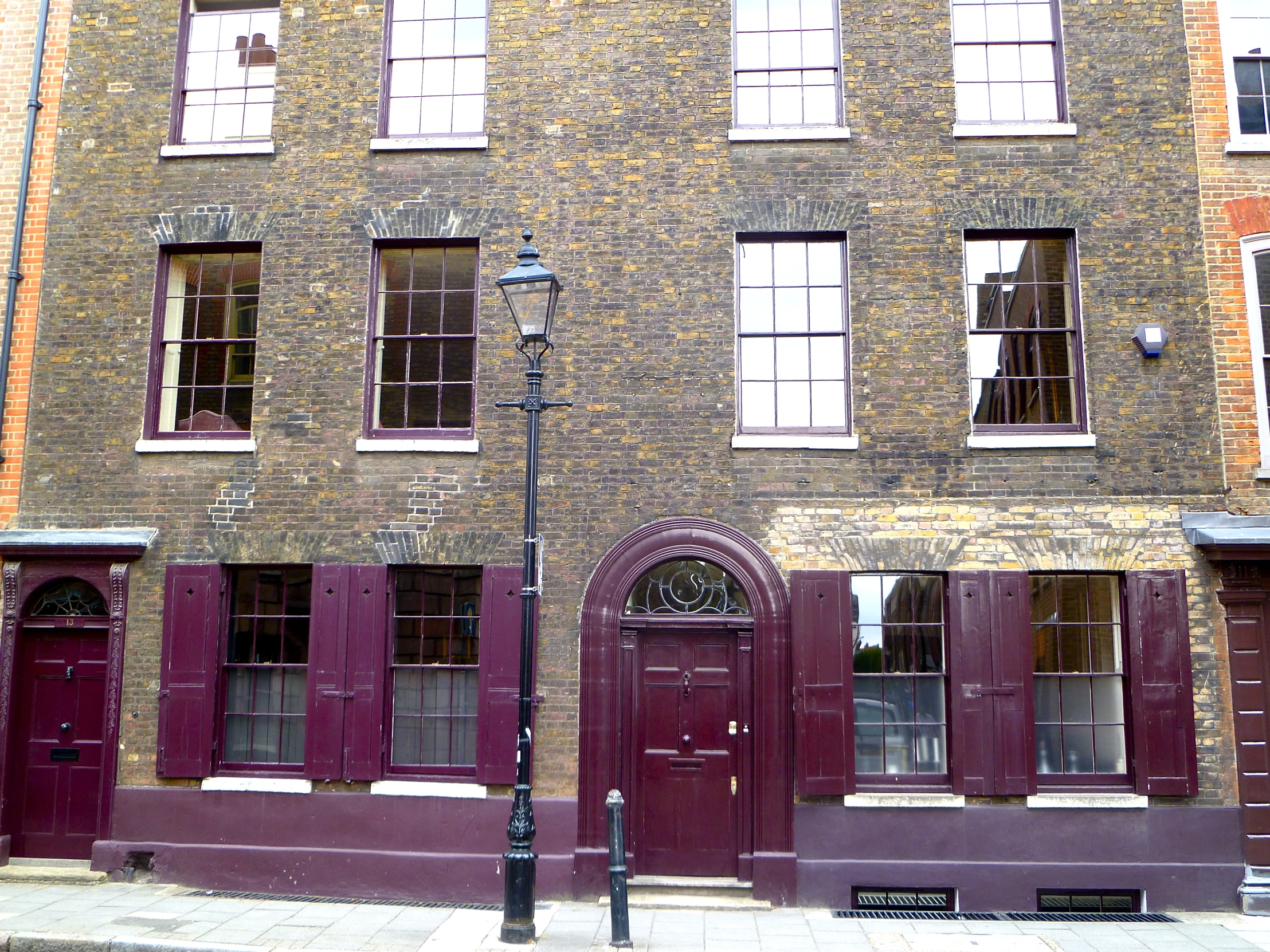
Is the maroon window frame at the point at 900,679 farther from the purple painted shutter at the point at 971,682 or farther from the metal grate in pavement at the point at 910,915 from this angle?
the metal grate in pavement at the point at 910,915

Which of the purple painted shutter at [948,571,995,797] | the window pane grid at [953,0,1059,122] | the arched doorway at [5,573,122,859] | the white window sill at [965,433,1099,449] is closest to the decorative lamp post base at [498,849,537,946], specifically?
the purple painted shutter at [948,571,995,797]

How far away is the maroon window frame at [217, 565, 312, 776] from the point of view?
31.9 ft

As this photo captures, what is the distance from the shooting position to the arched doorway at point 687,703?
357 inches

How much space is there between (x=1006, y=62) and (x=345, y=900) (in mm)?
10839

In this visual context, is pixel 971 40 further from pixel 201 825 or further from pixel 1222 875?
pixel 201 825

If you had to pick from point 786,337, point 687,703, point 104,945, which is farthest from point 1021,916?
point 104,945

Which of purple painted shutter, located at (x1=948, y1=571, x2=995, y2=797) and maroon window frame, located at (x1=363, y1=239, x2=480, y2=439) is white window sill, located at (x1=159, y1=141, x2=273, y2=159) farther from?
purple painted shutter, located at (x1=948, y1=571, x2=995, y2=797)

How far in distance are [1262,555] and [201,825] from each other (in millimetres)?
10514

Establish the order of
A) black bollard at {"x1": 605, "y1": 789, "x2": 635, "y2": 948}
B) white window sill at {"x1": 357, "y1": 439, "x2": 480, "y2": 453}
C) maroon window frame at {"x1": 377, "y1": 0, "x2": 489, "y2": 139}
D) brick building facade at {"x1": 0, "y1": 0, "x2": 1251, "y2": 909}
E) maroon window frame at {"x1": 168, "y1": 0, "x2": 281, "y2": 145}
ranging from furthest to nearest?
maroon window frame at {"x1": 168, "y1": 0, "x2": 281, "y2": 145}, maroon window frame at {"x1": 377, "y1": 0, "x2": 489, "y2": 139}, white window sill at {"x1": 357, "y1": 439, "x2": 480, "y2": 453}, brick building facade at {"x1": 0, "y1": 0, "x2": 1251, "y2": 909}, black bollard at {"x1": 605, "y1": 789, "x2": 635, "y2": 948}

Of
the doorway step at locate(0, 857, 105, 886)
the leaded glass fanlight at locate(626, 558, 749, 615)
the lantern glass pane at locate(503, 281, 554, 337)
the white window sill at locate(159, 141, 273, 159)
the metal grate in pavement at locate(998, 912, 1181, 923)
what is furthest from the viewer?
the white window sill at locate(159, 141, 273, 159)

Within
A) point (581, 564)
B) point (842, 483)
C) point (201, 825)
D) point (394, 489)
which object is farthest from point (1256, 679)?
point (201, 825)

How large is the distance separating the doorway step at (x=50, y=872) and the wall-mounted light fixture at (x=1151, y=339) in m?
11.5

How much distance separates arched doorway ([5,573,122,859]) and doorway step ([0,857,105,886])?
76 millimetres

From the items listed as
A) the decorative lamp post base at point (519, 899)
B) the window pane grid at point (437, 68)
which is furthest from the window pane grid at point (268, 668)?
the window pane grid at point (437, 68)
